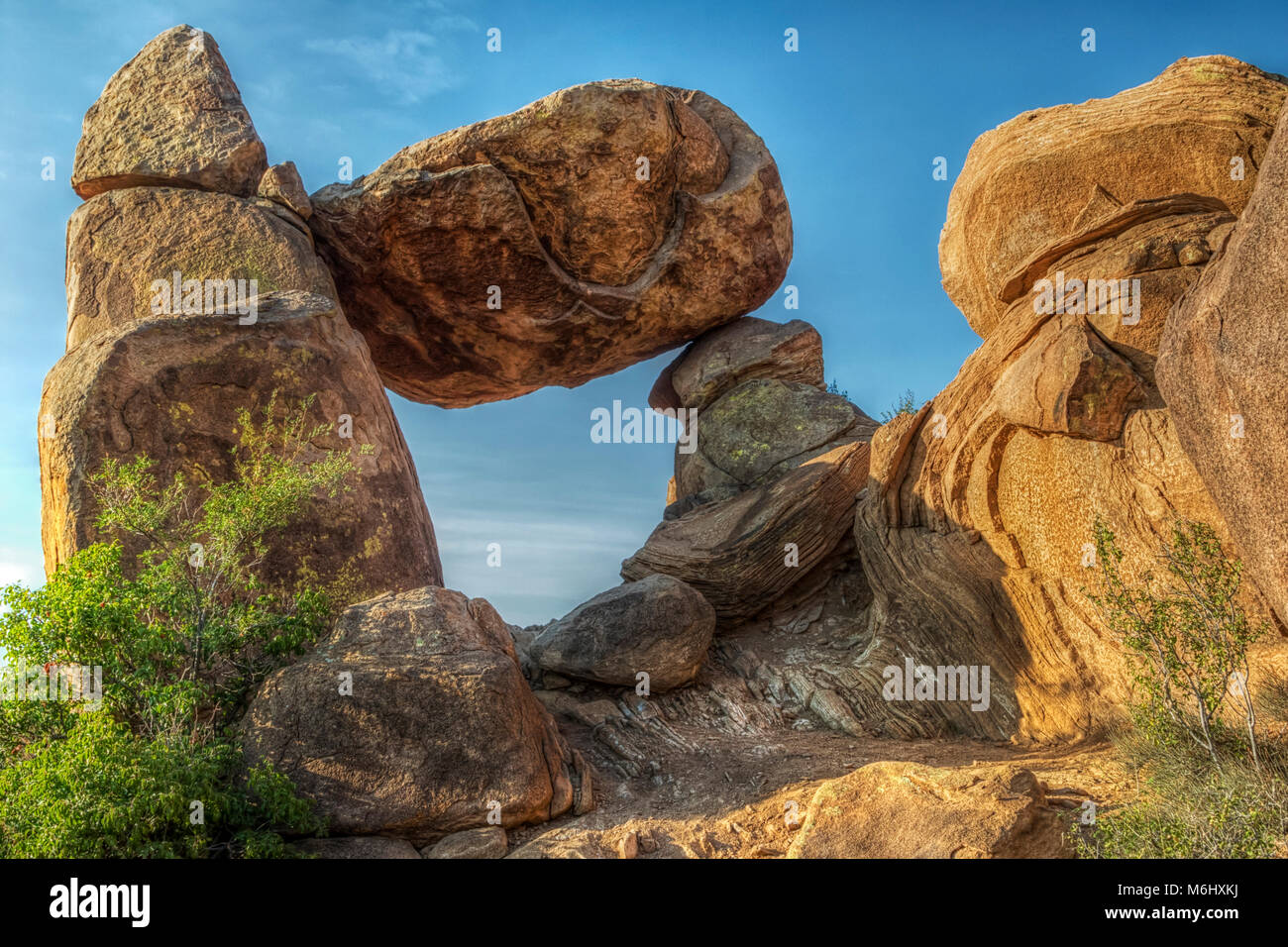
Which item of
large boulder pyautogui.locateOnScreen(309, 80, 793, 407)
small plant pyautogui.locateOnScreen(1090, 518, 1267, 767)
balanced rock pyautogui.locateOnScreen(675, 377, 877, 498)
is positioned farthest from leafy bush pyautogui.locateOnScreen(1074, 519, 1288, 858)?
large boulder pyautogui.locateOnScreen(309, 80, 793, 407)

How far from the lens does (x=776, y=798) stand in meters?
8.33

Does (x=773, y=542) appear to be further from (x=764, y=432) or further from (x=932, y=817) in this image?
(x=932, y=817)

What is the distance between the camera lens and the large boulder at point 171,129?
14.0 m

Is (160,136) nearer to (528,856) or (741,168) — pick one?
(741,168)

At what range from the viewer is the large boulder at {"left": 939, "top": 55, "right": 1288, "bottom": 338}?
8938mm

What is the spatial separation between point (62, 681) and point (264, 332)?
566 centimetres

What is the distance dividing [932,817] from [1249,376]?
393 centimetres

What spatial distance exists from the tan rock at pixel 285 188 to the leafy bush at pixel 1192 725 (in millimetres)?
13054

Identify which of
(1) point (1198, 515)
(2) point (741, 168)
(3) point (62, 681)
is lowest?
(3) point (62, 681)

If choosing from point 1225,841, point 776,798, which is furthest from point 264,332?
point 1225,841

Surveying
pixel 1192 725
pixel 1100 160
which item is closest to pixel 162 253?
pixel 1100 160

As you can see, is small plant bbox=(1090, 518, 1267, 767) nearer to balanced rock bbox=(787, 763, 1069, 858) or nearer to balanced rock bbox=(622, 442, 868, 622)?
balanced rock bbox=(787, 763, 1069, 858)

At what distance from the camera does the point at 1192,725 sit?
7.44 meters

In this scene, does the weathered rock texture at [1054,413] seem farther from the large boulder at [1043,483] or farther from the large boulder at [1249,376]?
the large boulder at [1249,376]
